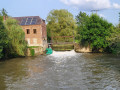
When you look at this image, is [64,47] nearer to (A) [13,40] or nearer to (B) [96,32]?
(B) [96,32]

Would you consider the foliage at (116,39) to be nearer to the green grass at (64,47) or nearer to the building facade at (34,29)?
the green grass at (64,47)

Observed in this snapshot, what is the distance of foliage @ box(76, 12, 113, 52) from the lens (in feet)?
113

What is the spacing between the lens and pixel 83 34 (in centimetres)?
3619

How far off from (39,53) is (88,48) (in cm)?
1145

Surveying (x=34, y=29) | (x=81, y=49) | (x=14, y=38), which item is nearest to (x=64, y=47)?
(x=81, y=49)

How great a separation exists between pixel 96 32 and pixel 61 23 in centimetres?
1661

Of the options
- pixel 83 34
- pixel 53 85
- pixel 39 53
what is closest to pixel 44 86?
pixel 53 85

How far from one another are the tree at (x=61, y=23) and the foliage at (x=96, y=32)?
39.1ft

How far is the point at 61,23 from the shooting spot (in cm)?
4919

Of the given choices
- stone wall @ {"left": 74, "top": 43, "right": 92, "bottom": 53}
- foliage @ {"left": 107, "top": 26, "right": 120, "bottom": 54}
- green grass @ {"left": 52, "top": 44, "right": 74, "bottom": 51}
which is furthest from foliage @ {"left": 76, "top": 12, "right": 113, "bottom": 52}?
foliage @ {"left": 107, "top": 26, "right": 120, "bottom": 54}

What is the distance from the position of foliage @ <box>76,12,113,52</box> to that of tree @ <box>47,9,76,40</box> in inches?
469

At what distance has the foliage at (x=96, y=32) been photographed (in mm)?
34344

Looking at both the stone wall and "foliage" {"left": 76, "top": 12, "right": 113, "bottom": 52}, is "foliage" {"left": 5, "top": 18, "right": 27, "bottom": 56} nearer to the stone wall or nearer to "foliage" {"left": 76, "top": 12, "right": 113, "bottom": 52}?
"foliage" {"left": 76, "top": 12, "right": 113, "bottom": 52}

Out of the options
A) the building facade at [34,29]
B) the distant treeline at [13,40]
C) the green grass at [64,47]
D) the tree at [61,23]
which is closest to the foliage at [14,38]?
the distant treeline at [13,40]
